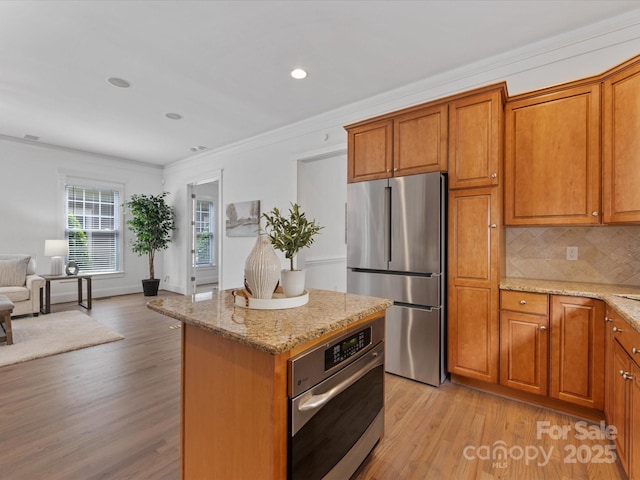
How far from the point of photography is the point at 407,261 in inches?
108

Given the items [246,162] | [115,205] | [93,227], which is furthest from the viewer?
[115,205]

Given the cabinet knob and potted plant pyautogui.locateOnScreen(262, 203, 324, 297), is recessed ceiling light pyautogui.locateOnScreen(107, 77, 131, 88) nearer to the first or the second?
potted plant pyautogui.locateOnScreen(262, 203, 324, 297)

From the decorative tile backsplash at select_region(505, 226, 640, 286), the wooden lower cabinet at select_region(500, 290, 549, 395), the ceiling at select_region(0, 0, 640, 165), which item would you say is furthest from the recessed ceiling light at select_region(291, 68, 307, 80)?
the wooden lower cabinet at select_region(500, 290, 549, 395)

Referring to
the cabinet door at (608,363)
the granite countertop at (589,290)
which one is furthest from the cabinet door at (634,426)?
the cabinet door at (608,363)

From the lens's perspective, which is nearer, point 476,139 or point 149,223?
point 476,139

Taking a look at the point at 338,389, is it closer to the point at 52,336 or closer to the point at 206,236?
the point at 52,336

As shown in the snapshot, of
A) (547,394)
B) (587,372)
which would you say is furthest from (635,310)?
(547,394)

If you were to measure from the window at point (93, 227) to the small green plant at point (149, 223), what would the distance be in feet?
1.05

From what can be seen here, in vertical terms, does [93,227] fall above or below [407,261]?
above

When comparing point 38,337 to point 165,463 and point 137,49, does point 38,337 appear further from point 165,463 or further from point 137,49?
point 137,49

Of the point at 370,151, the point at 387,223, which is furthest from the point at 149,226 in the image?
the point at 387,223

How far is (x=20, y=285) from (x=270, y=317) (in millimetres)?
5417

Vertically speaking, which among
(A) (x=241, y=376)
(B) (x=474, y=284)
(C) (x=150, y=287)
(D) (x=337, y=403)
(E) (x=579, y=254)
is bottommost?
(C) (x=150, y=287)

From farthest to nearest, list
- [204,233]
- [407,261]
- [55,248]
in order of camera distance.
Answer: [204,233] < [55,248] < [407,261]
